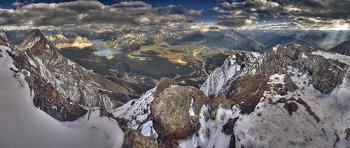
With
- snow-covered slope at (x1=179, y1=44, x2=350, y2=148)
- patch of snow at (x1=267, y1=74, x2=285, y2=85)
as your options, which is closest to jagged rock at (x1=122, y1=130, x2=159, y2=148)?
snow-covered slope at (x1=179, y1=44, x2=350, y2=148)

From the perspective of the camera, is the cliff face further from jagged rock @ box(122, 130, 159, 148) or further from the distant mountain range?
jagged rock @ box(122, 130, 159, 148)

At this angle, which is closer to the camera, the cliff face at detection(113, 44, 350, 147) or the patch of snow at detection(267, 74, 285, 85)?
the cliff face at detection(113, 44, 350, 147)

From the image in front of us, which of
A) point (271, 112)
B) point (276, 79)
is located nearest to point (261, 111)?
point (271, 112)

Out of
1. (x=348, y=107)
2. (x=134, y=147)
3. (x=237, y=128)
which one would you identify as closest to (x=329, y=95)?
(x=348, y=107)

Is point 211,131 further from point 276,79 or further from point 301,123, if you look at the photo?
point 276,79

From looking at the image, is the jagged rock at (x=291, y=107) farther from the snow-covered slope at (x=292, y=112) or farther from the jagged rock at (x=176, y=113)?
the jagged rock at (x=176, y=113)

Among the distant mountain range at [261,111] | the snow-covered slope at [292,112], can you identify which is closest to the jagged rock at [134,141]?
the distant mountain range at [261,111]

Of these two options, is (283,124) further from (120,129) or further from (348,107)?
(120,129)

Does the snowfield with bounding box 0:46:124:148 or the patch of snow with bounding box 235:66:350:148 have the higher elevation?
the snowfield with bounding box 0:46:124:148
